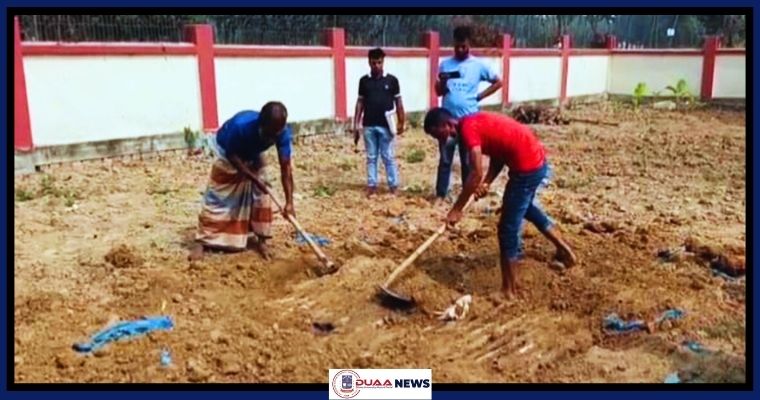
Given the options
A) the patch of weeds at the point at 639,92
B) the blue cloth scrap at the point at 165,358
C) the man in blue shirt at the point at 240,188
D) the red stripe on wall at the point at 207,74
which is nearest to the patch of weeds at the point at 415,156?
the red stripe on wall at the point at 207,74

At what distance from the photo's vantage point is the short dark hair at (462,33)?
5.53 metres

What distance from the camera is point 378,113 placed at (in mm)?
6566

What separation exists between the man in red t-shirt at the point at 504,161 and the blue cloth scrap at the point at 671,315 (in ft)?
2.59

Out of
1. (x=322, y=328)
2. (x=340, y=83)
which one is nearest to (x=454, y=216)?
(x=322, y=328)

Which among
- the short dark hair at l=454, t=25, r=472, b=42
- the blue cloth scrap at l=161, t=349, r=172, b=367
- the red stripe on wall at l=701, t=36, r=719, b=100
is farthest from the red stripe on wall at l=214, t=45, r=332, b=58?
the red stripe on wall at l=701, t=36, r=719, b=100

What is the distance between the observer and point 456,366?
Result: 3.40 metres

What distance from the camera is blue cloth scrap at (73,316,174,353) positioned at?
355 centimetres

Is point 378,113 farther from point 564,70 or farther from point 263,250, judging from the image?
point 564,70

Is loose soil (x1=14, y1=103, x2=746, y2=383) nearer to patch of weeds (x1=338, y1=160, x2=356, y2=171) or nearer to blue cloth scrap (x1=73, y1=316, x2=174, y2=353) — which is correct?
blue cloth scrap (x1=73, y1=316, x2=174, y2=353)

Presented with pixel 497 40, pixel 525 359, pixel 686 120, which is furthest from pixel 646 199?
pixel 686 120

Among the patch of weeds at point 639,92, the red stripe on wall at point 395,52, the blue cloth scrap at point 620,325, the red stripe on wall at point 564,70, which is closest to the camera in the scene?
the blue cloth scrap at point 620,325

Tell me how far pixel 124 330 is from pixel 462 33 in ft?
10.9

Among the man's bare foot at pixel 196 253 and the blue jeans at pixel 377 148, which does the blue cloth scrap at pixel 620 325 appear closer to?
the man's bare foot at pixel 196 253

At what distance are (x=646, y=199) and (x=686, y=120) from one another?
7434 millimetres
